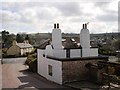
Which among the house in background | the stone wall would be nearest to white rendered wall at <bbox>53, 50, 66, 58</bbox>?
the stone wall

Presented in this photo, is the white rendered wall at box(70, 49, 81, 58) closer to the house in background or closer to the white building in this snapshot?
the white building

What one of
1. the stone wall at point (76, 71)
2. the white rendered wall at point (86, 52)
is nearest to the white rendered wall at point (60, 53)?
the stone wall at point (76, 71)

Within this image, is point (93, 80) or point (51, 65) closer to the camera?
point (93, 80)

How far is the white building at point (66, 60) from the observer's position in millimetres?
15453

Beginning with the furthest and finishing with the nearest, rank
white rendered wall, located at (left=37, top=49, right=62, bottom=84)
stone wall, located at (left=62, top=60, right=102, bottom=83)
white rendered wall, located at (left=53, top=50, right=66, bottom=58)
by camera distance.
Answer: white rendered wall, located at (left=53, top=50, right=66, bottom=58), white rendered wall, located at (left=37, top=49, right=62, bottom=84), stone wall, located at (left=62, top=60, right=102, bottom=83)

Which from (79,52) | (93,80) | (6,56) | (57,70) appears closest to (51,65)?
(57,70)

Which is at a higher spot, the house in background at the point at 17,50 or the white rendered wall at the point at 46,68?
the house in background at the point at 17,50

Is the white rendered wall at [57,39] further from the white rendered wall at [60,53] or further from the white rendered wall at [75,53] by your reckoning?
the white rendered wall at [75,53]

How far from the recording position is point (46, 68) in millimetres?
19094

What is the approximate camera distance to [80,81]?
1567cm

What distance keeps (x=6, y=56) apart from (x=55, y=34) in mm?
27019

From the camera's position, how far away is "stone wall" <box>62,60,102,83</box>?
1538 centimetres

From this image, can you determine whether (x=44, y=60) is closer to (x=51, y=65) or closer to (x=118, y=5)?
(x=51, y=65)

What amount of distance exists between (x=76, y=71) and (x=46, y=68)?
13.7 feet
